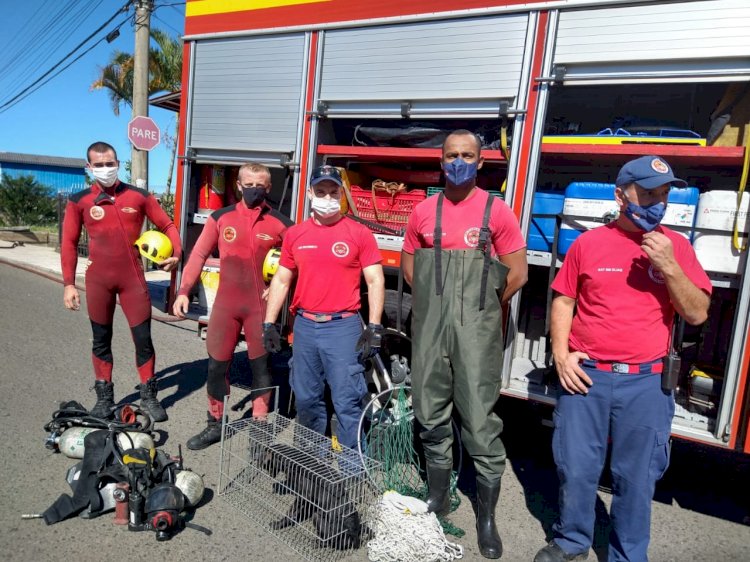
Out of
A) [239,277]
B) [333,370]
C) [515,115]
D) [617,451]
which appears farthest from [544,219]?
[239,277]

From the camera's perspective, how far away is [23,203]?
2133 cm

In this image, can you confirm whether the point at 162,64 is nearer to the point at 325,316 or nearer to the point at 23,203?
the point at 23,203

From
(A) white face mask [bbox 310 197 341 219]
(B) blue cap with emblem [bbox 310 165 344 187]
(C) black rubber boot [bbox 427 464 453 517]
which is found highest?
(B) blue cap with emblem [bbox 310 165 344 187]

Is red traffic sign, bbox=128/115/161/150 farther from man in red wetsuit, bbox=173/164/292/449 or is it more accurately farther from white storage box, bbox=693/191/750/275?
white storage box, bbox=693/191/750/275

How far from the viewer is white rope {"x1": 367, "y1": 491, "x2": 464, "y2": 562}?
266 centimetres

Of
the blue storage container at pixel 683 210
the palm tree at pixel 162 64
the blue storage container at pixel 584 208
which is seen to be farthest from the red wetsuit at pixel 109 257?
the palm tree at pixel 162 64

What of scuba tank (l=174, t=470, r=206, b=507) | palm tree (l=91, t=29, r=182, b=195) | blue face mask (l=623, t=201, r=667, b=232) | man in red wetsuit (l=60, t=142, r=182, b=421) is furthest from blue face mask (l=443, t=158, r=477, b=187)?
palm tree (l=91, t=29, r=182, b=195)

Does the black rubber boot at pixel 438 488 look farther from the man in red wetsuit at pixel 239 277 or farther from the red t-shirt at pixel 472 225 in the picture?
the man in red wetsuit at pixel 239 277

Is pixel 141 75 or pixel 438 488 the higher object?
pixel 141 75

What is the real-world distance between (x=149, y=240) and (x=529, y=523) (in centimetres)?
347

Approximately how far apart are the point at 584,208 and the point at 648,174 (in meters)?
0.98

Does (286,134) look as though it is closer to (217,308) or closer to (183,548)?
(217,308)

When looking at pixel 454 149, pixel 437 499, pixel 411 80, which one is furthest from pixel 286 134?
pixel 437 499

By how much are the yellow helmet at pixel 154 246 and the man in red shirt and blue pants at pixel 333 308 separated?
155 centimetres
